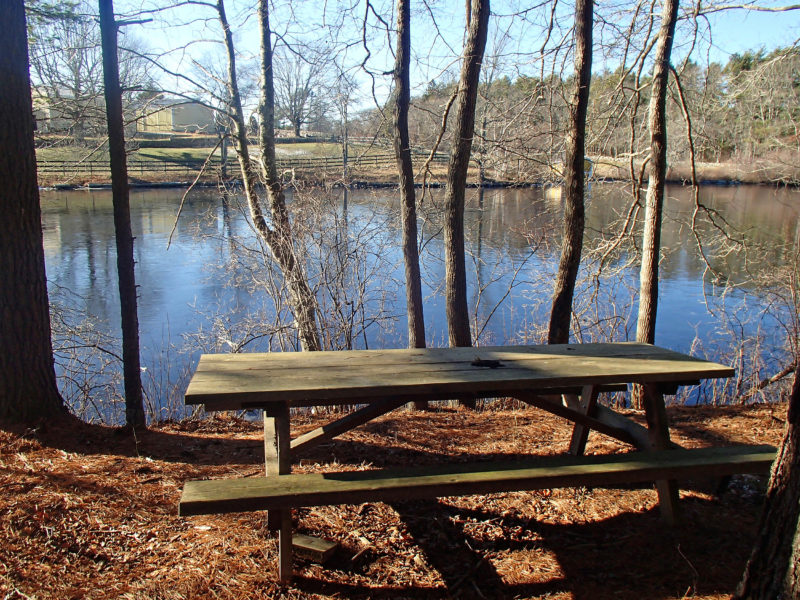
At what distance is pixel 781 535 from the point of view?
1.95 m

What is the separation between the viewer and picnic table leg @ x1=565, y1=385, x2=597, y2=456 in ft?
11.5

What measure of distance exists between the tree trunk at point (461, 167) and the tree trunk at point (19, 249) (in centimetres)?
344

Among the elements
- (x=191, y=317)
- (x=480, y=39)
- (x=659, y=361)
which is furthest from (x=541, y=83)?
(x=191, y=317)

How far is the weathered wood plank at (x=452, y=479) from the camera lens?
2.28 m

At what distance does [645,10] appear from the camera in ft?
21.2

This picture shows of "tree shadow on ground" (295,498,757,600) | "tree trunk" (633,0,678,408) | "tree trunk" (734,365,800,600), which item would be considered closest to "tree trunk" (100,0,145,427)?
"tree shadow on ground" (295,498,757,600)

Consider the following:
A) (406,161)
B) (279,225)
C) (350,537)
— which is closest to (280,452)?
(350,537)

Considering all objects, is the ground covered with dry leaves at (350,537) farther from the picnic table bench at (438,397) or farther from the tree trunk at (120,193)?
the tree trunk at (120,193)

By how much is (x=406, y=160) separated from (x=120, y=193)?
9.18ft

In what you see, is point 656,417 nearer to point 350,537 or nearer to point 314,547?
point 350,537

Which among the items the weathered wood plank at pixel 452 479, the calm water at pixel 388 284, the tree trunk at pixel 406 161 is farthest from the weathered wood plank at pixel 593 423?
the calm water at pixel 388 284

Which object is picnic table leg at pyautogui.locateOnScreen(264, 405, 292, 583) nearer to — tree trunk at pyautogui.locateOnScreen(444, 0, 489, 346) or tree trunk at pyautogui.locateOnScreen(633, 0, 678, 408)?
tree trunk at pyautogui.locateOnScreen(444, 0, 489, 346)

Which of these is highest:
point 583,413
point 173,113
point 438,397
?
point 173,113

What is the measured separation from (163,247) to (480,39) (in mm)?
12870
